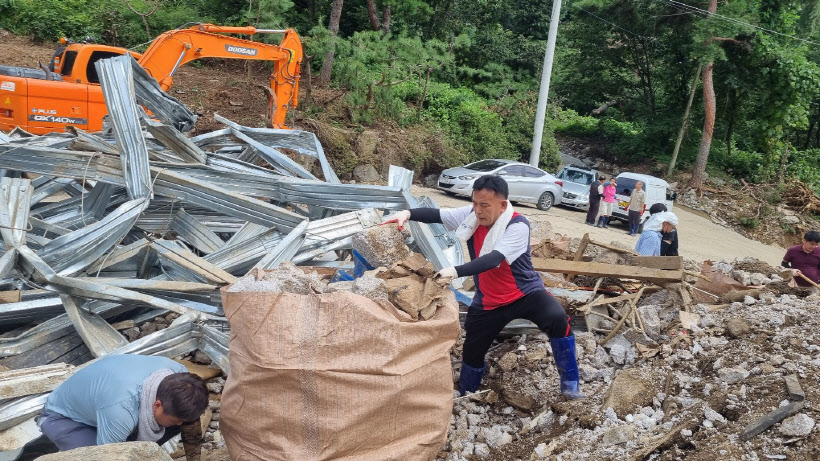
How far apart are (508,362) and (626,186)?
1365 cm

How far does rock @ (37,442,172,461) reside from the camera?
2.48 m

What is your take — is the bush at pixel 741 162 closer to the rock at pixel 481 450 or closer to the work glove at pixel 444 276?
the rock at pixel 481 450

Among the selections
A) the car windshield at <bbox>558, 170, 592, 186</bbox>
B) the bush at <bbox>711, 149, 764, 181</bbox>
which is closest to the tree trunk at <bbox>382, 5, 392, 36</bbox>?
the car windshield at <bbox>558, 170, 592, 186</bbox>

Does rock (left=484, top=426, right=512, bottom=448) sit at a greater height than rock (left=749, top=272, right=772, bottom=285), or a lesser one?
lesser

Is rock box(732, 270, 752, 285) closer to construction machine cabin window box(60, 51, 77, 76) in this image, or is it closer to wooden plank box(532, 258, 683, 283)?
wooden plank box(532, 258, 683, 283)

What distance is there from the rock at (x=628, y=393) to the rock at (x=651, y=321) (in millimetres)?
925

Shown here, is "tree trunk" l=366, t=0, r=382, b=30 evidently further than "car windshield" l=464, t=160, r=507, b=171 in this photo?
Yes

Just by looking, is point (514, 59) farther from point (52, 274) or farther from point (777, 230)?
point (52, 274)

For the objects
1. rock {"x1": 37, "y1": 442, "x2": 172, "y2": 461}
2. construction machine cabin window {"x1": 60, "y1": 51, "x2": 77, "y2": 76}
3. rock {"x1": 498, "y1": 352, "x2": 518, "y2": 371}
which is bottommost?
rock {"x1": 498, "y1": 352, "x2": 518, "y2": 371}

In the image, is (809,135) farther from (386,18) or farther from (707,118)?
(386,18)

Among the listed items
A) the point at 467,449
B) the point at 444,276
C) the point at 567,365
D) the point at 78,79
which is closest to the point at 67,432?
the point at 444,276

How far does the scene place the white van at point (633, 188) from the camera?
55.5 ft

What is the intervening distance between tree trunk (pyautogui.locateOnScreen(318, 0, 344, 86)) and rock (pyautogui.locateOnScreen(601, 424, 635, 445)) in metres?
16.9

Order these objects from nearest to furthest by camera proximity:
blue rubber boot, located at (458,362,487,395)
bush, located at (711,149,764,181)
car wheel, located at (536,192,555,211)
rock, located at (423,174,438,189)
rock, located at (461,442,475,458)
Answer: rock, located at (461,442,475,458), blue rubber boot, located at (458,362,487,395), car wheel, located at (536,192,555,211), rock, located at (423,174,438,189), bush, located at (711,149,764,181)
